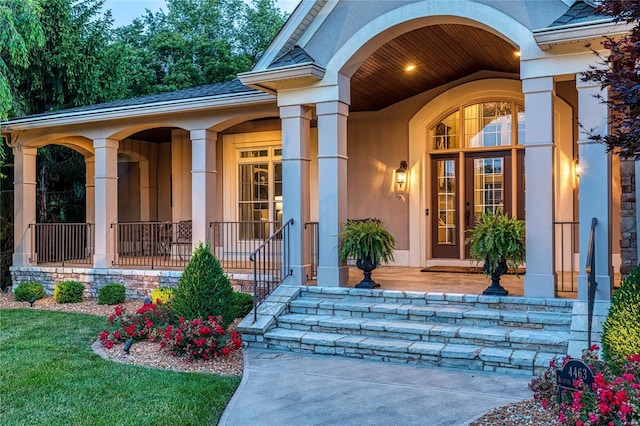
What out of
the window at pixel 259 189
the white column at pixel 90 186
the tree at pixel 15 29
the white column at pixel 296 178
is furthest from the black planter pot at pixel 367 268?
the white column at pixel 90 186

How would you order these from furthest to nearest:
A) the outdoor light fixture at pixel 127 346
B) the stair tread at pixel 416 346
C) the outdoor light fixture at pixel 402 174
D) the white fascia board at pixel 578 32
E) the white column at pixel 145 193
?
the white column at pixel 145 193 → the outdoor light fixture at pixel 402 174 → the outdoor light fixture at pixel 127 346 → the white fascia board at pixel 578 32 → the stair tread at pixel 416 346

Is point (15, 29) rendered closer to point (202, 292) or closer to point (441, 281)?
point (202, 292)

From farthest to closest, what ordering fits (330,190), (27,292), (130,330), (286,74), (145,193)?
(145,193) → (27,292) → (330,190) → (286,74) → (130,330)

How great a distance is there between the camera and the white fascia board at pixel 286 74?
24.6 ft

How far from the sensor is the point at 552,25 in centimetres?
624

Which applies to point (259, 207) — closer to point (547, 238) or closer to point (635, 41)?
point (547, 238)

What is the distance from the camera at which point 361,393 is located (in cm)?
498

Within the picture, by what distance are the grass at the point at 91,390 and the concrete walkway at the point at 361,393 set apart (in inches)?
13.0

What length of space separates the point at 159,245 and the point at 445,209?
5.93m

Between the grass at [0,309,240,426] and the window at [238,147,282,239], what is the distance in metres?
5.07

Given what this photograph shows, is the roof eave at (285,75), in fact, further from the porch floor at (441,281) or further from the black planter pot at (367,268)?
the porch floor at (441,281)

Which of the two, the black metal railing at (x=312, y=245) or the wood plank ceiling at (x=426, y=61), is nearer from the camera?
the wood plank ceiling at (x=426, y=61)

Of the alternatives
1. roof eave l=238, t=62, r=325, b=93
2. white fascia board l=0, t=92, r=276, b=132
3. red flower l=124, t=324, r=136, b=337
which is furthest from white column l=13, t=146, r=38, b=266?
roof eave l=238, t=62, r=325, b=93

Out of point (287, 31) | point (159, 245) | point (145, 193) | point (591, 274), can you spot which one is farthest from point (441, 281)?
point (145, 193)
